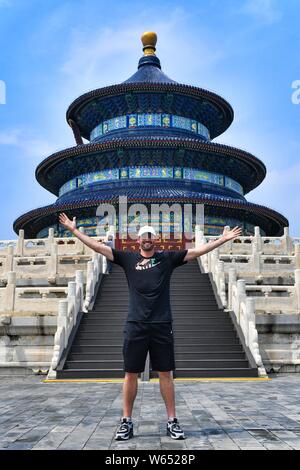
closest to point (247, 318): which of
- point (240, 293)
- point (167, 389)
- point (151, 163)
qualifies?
point (240, 293)

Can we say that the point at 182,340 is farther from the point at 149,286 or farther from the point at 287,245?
the point at 287,245

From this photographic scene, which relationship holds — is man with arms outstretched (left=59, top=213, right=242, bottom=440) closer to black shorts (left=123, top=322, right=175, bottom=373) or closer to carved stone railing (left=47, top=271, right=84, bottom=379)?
black shorts (left=123, top=322, right=175, bottom=373)

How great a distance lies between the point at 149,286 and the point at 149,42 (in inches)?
1655

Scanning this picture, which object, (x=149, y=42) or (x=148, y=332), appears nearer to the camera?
(x=148, y=332)

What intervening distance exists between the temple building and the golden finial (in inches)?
109

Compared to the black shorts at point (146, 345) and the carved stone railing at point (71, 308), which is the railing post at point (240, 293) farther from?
the black shorts at point (146, 345)

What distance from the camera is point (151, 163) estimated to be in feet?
117

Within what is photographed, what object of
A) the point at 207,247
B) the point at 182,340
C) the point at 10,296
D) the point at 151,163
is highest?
the point at 151,163

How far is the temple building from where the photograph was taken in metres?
33.5

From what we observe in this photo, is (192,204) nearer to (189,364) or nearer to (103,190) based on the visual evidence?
(103,190)

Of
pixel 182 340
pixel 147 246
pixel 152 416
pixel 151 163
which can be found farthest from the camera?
pixel 151 163

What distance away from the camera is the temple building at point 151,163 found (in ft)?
110
